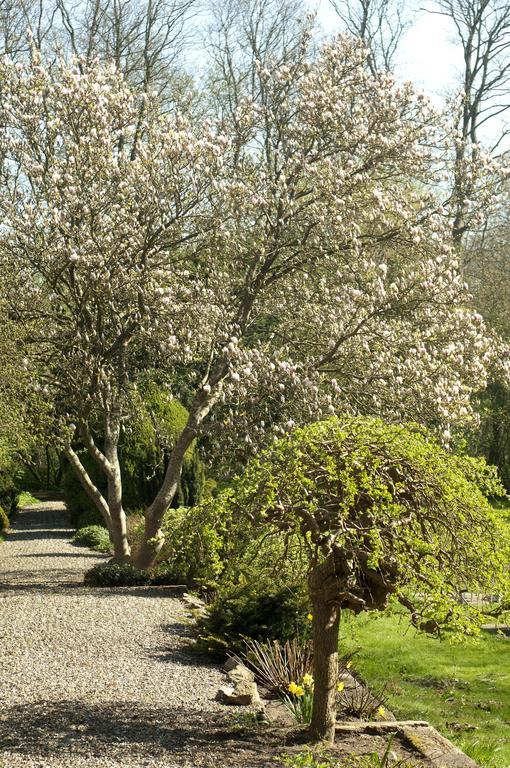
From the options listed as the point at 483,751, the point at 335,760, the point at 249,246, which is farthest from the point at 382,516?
the point at 249,246

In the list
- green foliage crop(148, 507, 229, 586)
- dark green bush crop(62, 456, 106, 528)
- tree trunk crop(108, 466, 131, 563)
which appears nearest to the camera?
green foliage crop(148, 507, 229, 586)

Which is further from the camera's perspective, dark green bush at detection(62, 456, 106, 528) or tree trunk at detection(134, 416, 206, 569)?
dark green bush at detection(62, 456, 106, 528)

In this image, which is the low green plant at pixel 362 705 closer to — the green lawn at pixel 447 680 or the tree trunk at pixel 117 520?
the green lawn at pixel 447 680

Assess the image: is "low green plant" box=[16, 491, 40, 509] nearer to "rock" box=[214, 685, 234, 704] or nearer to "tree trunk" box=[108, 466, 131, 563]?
"tree trunk" box=[108, 466, 131, 563]

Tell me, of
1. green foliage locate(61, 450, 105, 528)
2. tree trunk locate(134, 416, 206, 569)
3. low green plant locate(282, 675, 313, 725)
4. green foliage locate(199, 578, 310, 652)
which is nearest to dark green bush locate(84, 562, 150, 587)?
tree trunk locate(134, 416, 206, 569)

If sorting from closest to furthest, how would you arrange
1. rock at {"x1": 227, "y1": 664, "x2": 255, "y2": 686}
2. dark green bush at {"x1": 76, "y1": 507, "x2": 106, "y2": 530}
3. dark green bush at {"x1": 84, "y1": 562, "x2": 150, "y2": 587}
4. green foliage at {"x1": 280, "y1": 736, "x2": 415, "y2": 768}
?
green foliage at {"x1": 280, "y1": 736, "x2": 415, "y2": 768} → rock at {"x1": 227, "y1": 664, "x2": 255, "y2": 686} → dark green bush at {"x1": 84, "y1": 562, "x2": 150, "y2": 587} → dark green bush at {"x1": 76, "y1": 507, "x2": 106, "y2": 530}

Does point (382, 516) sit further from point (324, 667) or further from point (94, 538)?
point (94, 538)

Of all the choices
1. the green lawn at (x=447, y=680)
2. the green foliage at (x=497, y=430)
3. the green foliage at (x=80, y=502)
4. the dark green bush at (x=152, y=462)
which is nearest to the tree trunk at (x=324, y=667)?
the green lawn at (x=447, y=680)

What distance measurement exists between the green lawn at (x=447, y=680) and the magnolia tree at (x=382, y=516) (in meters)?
0.53

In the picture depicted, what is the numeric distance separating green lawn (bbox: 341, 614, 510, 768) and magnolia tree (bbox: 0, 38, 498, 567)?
256 cm

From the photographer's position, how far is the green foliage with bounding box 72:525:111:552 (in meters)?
16.3

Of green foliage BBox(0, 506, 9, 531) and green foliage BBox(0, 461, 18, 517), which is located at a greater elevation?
green foliage BBox(0, 461, 18, 517)

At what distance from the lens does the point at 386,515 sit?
523 centimetres

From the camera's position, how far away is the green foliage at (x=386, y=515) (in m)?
5.14
